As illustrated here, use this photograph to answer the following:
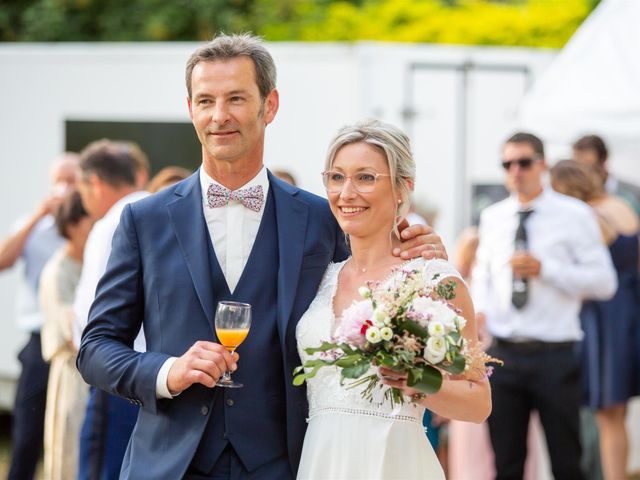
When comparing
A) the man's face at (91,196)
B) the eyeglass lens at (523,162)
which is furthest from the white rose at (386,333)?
the eyeglass lens at (523,162)

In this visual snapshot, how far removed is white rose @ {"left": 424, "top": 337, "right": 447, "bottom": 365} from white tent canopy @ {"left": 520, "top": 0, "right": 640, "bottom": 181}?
5131mm

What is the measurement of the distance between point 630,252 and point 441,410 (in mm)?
4789

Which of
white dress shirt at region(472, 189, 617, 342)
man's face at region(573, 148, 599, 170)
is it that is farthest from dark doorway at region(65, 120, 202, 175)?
white dress shirt at region(472, 189, 617, 342)

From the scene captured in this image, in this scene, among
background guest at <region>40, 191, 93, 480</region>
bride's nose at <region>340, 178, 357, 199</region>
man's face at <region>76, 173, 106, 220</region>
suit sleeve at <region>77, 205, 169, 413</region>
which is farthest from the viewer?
man's face at <region>76, 173, 106, 220</region>

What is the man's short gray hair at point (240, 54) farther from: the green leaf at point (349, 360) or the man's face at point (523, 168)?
the man's face at point (523, 168)

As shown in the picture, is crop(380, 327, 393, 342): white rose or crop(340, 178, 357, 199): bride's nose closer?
crop(380, 327, 393, 342): white rose

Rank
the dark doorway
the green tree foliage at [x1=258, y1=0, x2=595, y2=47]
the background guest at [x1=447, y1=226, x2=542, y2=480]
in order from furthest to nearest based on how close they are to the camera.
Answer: the green tree foliage at [x1=258, y1=0, x2=595, y2=47]
the dark doorway
the background guest at [x1=447, y1=226, x2=542, y2=480]

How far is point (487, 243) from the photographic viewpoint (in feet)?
25.1

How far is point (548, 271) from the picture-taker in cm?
727

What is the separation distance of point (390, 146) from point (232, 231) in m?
0.62

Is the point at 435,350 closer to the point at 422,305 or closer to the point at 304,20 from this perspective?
the point at 422,305

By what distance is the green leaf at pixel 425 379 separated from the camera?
3482 mm

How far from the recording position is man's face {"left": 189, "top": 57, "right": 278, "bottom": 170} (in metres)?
3.88

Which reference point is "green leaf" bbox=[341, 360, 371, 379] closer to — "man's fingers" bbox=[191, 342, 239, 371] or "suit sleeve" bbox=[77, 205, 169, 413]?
"man's fingers" bbox=[191, 342, 239, 371]
